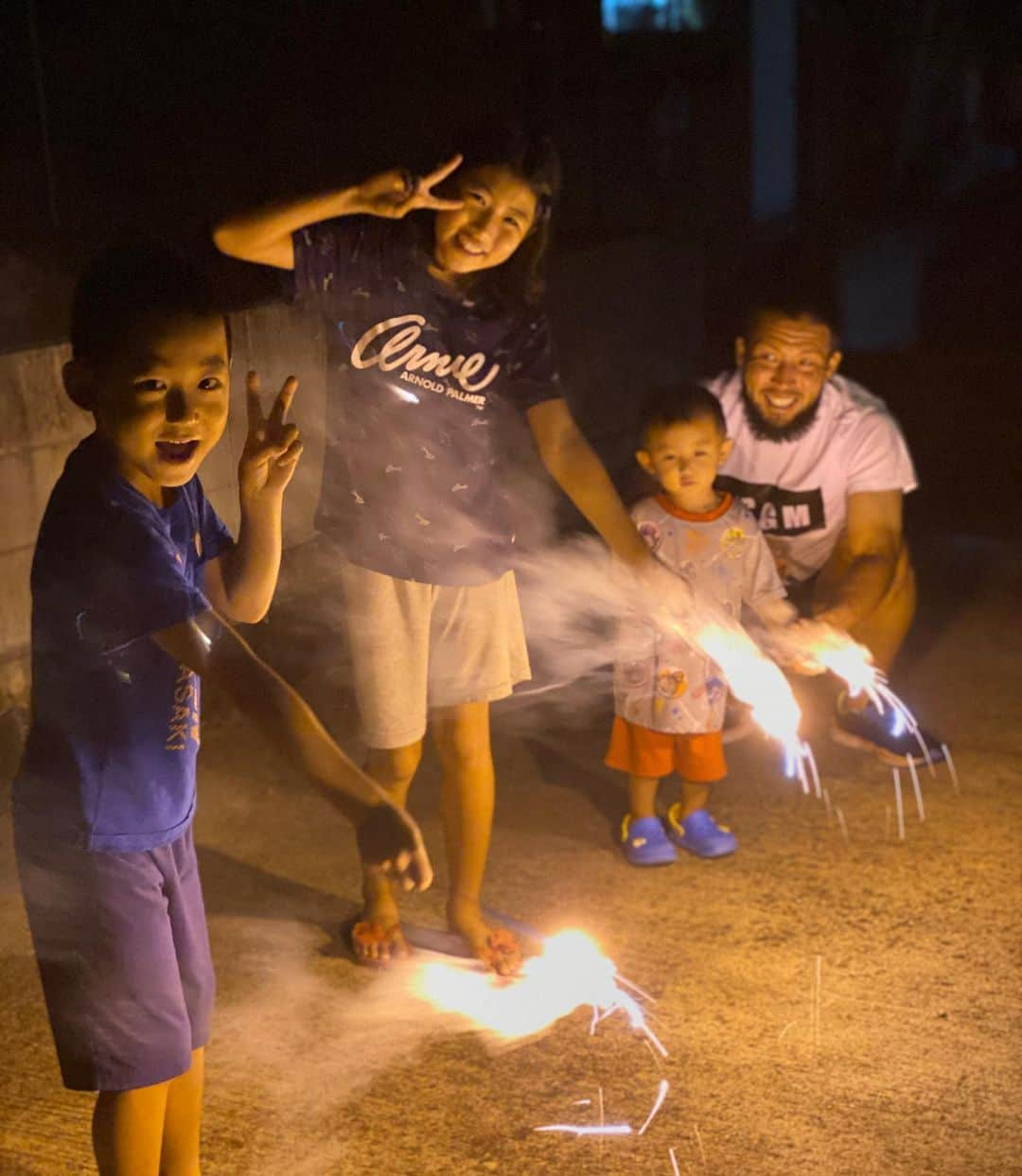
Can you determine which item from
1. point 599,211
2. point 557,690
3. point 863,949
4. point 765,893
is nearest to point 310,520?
point 557,690

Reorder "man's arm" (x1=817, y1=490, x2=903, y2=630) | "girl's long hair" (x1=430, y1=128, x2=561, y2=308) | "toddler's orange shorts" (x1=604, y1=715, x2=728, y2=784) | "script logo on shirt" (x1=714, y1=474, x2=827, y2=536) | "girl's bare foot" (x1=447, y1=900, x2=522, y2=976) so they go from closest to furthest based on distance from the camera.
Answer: "girl's long hair" (x1=430, y1=128, x2=561, y2=308) < "girl's bare foot" (x1=447, y1=900, x2=522, y2=976) < "toddler's orange shorts" (x1=604, y1=715, x2=728, y2=784) < "man's arm" (x1=817, y1=490, x2=903, y2=630) < "script logo on shirt" (x1=714, y1=474, x2=827, y2=536)

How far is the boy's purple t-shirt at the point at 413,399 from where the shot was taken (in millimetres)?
3412

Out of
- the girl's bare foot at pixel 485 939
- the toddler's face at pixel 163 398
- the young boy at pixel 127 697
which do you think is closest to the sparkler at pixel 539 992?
the girl's bare foot at pixel 485 939

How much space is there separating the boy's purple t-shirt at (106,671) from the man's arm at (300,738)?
1.9 inches

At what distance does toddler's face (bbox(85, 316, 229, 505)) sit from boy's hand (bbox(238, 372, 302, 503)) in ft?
0.69

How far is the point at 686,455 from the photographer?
424cm

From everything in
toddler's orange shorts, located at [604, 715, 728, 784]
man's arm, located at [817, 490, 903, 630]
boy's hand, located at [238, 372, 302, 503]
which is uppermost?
boy's hand, located at [238, 372, 302, 503]

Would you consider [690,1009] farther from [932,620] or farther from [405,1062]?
[932,620]

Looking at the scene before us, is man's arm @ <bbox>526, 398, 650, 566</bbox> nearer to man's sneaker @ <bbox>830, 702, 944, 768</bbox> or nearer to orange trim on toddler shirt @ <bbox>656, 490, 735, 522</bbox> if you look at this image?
orange trim on toddler shirt @ <bbox>656, 490, 735, 522</bbox>

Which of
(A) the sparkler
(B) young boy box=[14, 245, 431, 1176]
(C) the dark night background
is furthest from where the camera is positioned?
(C) the dark night background

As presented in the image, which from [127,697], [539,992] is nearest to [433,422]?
[127,697]

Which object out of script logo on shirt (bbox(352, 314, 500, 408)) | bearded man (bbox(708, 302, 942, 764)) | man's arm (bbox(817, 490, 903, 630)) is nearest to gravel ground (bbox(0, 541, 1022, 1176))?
bearded man (bbox(708, 302, 942, 764))

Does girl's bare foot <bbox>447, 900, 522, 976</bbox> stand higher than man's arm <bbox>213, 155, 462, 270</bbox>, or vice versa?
man's arm <bbox>213, 155, 462, 270</bbox>

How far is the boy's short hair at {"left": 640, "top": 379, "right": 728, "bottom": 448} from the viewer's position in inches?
166
